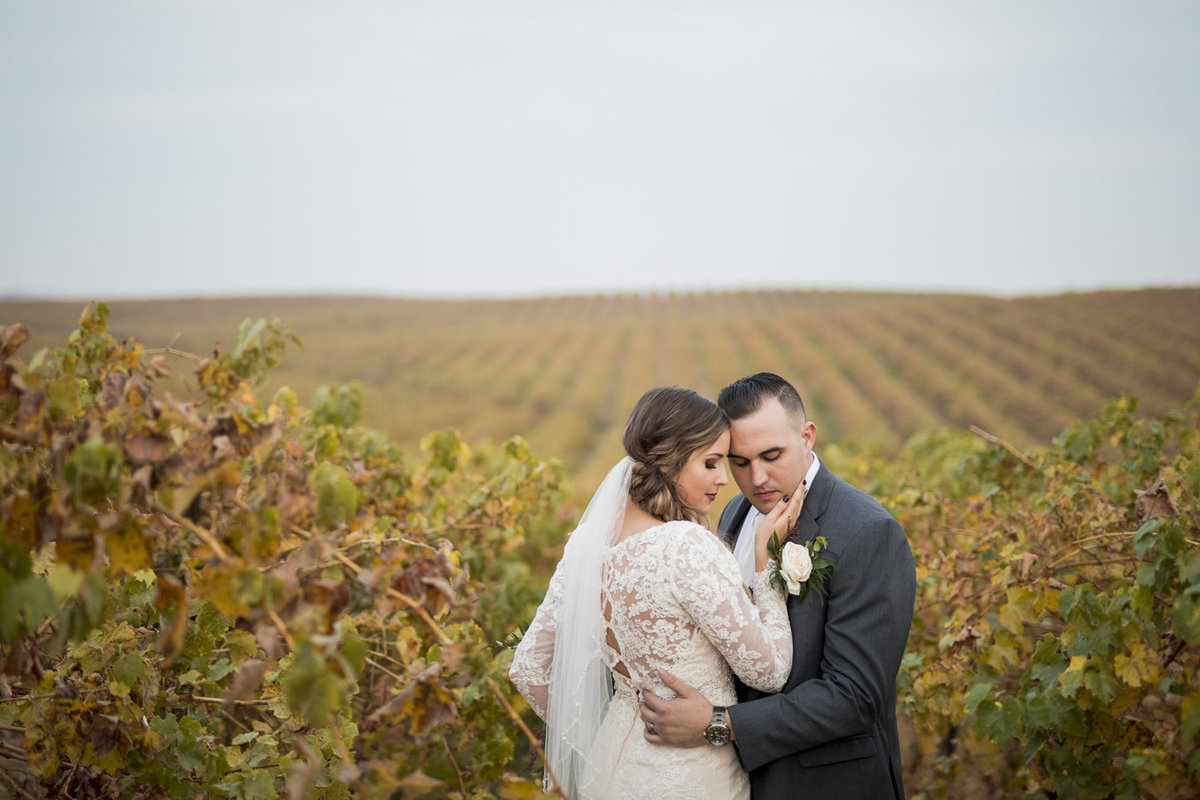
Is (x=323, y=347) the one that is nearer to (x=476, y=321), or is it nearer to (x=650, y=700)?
(x=476, y=321)

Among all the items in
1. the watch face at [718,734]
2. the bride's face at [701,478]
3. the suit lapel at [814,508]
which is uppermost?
the bride's face at [701,478]

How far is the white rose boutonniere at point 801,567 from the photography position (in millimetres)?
2510

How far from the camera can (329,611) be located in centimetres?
146

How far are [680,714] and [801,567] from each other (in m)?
0.66

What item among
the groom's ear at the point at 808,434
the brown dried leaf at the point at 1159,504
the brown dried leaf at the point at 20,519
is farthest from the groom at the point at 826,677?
the brown dried leaf at the point at 20,519

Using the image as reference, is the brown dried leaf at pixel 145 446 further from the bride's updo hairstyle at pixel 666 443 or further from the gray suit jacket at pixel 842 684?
the gray suit jacket at pixel 842 684

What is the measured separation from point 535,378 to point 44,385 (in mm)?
34723

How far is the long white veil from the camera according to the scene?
266cm

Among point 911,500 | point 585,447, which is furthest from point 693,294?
point 911,500

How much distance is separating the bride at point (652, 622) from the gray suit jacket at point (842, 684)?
0.10 meters

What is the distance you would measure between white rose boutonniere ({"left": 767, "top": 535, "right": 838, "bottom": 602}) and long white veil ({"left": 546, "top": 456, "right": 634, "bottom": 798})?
0.58 metres

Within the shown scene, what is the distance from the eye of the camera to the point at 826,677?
2551 millimetres

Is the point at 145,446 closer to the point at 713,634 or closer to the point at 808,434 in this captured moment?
the point at 713,634

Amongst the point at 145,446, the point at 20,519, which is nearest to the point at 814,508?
the point at 145,446
